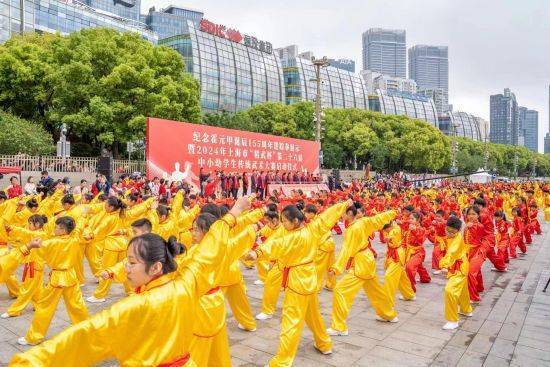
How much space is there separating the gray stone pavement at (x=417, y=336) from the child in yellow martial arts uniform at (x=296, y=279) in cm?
40

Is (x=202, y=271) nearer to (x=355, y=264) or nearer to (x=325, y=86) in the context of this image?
(x=355, y=264)

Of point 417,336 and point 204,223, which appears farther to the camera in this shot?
point 417,336

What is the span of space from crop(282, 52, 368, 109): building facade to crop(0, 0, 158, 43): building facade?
81.2 ft

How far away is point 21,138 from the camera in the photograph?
21.0m

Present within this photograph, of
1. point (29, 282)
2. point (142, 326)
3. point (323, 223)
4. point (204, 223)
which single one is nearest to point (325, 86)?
point (29, 282)

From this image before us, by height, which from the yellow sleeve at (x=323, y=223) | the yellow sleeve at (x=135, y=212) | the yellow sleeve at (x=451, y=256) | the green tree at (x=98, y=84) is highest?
the green tree at (x=98, y=84)

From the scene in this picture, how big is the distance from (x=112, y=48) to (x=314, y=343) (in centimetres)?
2502

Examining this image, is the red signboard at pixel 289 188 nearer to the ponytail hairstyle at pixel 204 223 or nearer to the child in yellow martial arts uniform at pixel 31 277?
the child in yellow martial arts uniform at pixel 31 277

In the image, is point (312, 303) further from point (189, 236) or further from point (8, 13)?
point (8, 13)

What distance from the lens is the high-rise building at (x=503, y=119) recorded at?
171 meters

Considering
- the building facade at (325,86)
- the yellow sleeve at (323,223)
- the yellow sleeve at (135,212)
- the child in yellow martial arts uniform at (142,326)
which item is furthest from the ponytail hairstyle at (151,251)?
the building facade at (325,86)

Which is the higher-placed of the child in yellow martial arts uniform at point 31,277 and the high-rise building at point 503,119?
the high-rise building at point 503,119

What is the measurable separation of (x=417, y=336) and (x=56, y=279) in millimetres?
4380

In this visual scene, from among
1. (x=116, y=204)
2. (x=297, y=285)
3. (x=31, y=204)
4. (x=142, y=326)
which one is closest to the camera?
(x=142, y=326)
